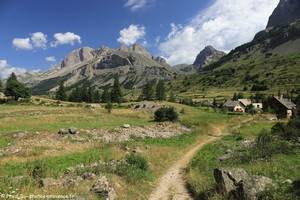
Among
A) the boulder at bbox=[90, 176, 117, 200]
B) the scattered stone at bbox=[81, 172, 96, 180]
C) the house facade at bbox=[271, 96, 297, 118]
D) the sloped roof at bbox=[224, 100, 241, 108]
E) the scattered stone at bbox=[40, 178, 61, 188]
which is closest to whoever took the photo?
the boulder at bbox=[90, 176, 117, 200]

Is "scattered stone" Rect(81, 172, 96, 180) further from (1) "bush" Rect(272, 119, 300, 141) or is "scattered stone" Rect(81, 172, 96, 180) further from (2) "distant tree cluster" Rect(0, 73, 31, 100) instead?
(2) "distant tree cluster" Rect(0, 73, 31, 100)

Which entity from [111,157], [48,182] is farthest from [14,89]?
[48,182]

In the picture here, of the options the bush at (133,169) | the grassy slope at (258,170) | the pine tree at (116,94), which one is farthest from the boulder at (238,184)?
the pine tree at (116,94)

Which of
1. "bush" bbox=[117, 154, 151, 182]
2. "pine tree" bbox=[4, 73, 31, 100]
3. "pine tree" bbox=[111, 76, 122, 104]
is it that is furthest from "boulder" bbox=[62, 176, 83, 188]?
"pine tree" bbox=[111, 76, 122, 104]

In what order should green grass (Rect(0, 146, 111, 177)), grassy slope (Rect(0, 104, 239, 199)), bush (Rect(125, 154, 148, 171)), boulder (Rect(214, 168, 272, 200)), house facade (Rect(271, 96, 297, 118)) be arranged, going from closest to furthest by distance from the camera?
boulder (Rect(214, 168, 272, 200)), grassy slope (Rect(0, 104, 239, 199)), green grass (Rect(0, 146, 111, 177)), bush (Rect(125, 154, 148, 171)), house facade (Rect(271, 96, 297, 118))

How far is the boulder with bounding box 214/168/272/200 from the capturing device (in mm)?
17391

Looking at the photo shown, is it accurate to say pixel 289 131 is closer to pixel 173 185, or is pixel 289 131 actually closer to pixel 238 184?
pixel 173 185

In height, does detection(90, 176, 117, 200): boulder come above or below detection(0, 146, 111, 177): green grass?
above

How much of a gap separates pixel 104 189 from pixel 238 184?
7.44 meters

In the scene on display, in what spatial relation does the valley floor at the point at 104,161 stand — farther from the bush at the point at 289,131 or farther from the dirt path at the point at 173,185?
the bush at the point at 289,131

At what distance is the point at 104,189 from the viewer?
66.2 ft

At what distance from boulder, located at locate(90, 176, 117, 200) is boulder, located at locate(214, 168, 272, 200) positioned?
19.9 feet

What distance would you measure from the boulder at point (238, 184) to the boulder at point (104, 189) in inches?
239

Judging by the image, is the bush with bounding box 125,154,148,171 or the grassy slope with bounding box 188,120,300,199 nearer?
the grassy slope with bounding box 188,120,300,199
